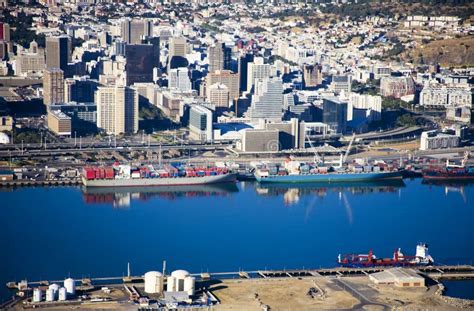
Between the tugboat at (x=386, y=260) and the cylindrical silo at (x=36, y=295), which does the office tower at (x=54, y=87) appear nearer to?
the tugboat at (x=386, y=260)

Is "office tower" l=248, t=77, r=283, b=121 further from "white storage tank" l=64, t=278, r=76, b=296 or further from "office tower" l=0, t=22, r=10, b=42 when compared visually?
"white storage tank" l=64, t=278, r=76, b=296

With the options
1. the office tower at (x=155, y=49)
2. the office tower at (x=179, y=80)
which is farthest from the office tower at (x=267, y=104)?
the office tower at (x=155, y=49)

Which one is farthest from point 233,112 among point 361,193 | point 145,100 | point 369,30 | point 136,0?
point 136,0

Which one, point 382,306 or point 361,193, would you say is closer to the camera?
point 382,306

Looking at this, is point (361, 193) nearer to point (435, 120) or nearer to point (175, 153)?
point (175, 153)

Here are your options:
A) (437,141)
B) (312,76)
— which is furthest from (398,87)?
(437,141)

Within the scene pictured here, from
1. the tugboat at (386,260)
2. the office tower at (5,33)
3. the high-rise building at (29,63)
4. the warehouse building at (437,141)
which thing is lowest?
the tugboat at (386,260)

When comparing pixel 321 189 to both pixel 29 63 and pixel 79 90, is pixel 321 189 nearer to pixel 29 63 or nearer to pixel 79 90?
pixel 79 90
